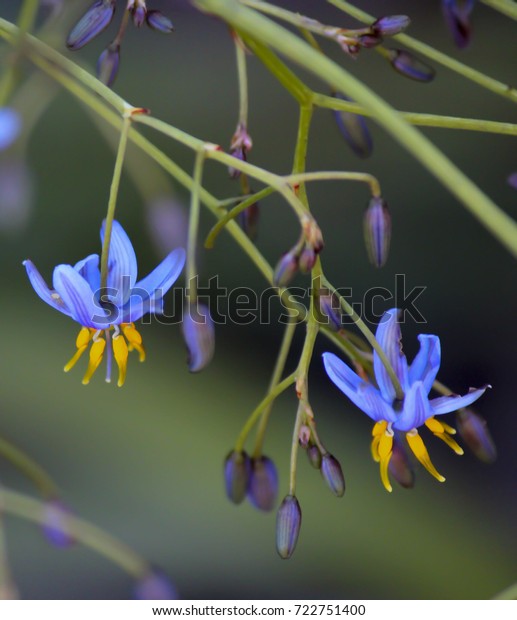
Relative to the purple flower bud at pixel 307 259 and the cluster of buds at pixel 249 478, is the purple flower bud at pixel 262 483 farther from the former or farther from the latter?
the purple flower bud at pixel 307 259

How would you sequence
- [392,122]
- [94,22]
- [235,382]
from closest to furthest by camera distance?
1. [392,122]
2. [94,22]
3. [235,382]

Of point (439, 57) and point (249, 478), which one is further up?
point (439, 57)

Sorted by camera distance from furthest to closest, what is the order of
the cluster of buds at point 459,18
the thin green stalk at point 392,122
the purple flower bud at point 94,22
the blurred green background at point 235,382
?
the blurred green background at point 235,382
the purple flower bud at point 94,22
the cluster of buds at point 459,18
the thin green stalk at point 392,122

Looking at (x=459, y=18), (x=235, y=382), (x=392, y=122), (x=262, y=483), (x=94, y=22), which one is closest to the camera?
(x=392, y=122)

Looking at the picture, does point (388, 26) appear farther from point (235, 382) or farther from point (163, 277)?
point (235, 382)

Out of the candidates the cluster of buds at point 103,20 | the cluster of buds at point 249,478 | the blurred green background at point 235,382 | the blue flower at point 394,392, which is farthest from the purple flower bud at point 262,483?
the blurred green background at point 235,382

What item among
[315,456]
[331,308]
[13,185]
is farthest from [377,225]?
[13,185]

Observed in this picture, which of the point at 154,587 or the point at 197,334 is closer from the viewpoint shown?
the point at 197,334

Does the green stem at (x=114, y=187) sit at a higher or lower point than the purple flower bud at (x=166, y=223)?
lower
